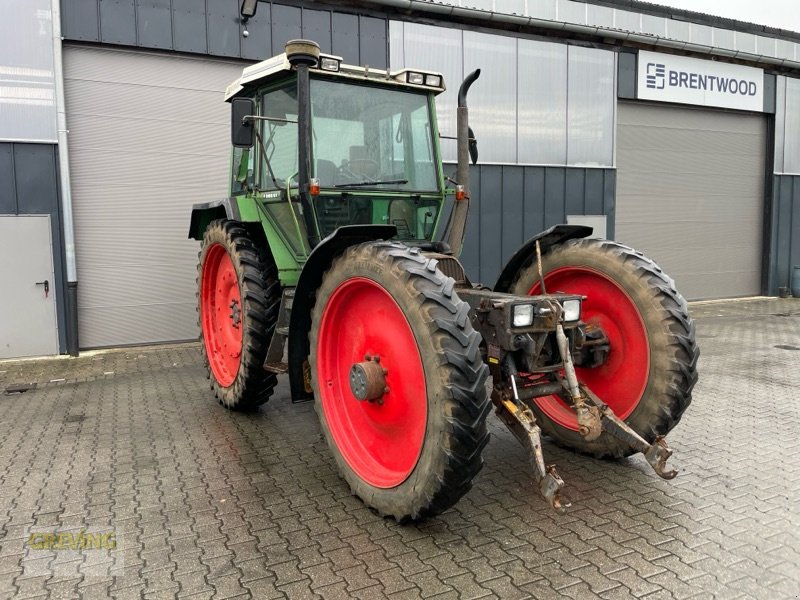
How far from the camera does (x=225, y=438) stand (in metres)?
4.59

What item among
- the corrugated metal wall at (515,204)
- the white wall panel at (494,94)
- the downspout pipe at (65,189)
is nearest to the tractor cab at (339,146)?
the downspout pipe at (65,189)

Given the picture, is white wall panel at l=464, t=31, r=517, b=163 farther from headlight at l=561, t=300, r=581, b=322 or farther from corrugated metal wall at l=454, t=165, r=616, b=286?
headlight at l=561, t=300, r=581, b=322

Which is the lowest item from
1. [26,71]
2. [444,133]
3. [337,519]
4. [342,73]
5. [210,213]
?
[337,519]

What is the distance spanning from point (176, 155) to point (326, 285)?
561 cm

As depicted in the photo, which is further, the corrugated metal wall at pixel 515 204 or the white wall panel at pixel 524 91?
the corrugated metal wall at pixel 515 204

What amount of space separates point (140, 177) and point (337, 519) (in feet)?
20.4

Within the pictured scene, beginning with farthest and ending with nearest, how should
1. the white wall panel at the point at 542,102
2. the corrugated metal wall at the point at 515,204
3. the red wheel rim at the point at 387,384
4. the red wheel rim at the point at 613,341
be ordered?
the white wall panel at the point at 542,102, the corrugated metal wall at the point at 515,204, the red wheel rim at the point at 613,341, the red wheel rim at the point at 387,384

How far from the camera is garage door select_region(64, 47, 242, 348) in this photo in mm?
7680

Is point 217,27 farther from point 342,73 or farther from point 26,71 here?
point 342,73

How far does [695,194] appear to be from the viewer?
12641 mm

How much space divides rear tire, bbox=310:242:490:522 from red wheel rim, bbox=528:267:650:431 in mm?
1314

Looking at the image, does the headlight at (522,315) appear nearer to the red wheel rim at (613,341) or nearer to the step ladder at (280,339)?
the red wheel rim at (613,341)

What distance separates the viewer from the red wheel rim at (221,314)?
526 centimetres

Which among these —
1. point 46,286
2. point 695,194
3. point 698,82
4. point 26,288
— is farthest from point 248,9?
point 695,194
